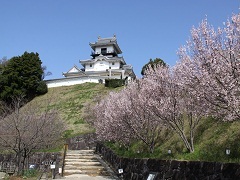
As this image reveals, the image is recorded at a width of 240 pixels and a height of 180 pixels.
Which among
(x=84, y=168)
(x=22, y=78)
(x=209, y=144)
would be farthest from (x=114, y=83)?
(x=209, y=144)

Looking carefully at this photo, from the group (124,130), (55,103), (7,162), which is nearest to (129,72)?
(55,103)

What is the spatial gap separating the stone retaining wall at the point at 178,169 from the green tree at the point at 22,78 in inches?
1546

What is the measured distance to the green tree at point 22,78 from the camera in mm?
48594

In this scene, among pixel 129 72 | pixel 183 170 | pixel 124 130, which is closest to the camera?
pixel 183 170

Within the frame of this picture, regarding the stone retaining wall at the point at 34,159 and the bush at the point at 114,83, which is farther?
the bush at the point at 114,83

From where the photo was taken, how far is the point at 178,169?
8.42 m

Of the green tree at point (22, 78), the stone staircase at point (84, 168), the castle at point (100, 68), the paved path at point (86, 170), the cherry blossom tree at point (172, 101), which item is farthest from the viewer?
the castle at point (100, 68)

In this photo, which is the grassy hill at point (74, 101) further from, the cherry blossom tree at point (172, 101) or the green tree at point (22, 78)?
the cherry blossom tree at point (172, 101)

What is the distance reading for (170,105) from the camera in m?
9.83

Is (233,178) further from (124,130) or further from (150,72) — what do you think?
(124,130)

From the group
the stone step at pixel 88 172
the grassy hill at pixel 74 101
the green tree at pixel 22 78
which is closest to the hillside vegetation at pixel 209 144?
the stone step at pixel 88 172

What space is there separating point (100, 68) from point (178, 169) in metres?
56.1

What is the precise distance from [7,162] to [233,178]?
19.8m

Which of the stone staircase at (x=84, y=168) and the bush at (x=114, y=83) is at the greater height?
the bush at (x=114, y=83)
